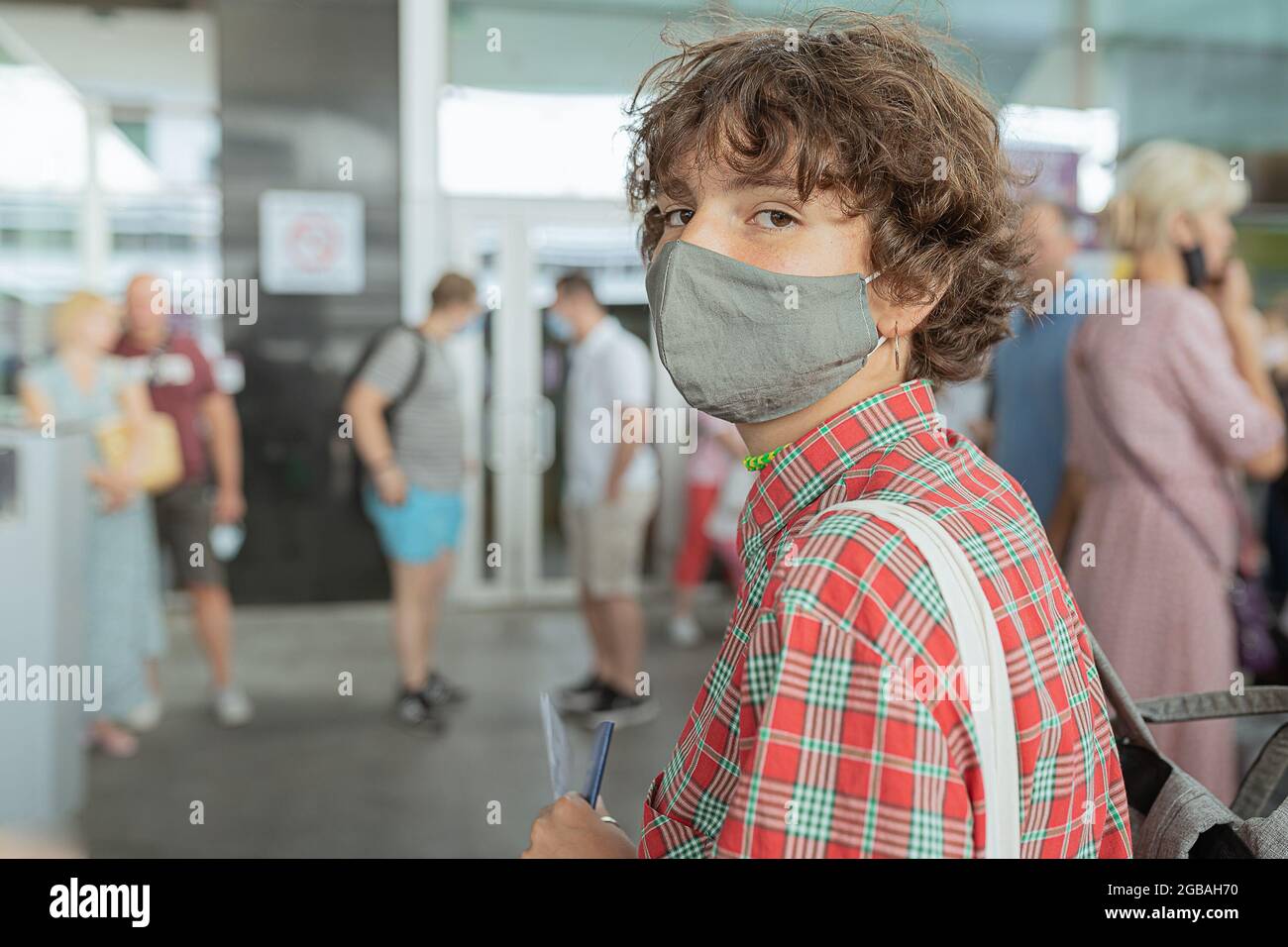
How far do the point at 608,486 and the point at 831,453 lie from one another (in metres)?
3.60

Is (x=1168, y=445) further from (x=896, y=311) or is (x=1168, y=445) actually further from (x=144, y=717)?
(x=144, y=717)

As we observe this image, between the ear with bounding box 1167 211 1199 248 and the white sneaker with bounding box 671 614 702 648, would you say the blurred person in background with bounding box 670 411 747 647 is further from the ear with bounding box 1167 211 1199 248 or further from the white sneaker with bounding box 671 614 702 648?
the ear with bounding box 1167 211 1199 248

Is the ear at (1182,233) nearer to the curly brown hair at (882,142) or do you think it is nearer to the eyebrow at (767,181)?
the curly brown hair at (882,142)

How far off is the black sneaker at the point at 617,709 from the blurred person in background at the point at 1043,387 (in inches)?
81.5

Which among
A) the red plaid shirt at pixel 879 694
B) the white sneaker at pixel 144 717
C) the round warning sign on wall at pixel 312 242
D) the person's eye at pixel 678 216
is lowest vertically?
the white sneaker at pixel 144 717

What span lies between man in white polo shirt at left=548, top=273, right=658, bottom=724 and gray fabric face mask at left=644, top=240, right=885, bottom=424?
130 inches

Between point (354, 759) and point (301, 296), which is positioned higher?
point (301, 296)

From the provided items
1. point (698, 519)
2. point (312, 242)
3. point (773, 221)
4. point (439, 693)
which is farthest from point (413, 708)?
point (773, 221)

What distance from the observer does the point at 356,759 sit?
408cm

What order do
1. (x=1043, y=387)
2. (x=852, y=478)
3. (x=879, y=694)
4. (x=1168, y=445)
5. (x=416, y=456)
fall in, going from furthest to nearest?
(x=416, y=456)
(x=1043, y=387)
(x=1168, y=445)
(x=852, y=478)
(x=879, y=694)

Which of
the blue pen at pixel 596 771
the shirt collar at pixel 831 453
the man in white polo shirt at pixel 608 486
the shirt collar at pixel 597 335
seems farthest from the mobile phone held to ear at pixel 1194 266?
the shirt collar at pixel 597 335

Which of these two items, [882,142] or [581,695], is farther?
[581,695]

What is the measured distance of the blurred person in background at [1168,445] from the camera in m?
2.30
